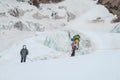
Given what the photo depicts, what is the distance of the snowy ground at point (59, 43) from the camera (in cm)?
987

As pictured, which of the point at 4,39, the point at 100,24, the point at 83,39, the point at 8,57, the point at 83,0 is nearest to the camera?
the point at 8,57

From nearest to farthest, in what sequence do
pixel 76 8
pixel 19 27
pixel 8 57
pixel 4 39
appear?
pixel 8 57
pixel 4 39
pixel 19 27
pixel 76 8

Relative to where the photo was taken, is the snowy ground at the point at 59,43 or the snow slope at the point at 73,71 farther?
the snowy ground at the point at 59,43

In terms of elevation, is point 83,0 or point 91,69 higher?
point 83,0

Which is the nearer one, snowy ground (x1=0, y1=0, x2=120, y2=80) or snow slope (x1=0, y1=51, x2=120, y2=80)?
snow slope (x1=0, y1=51, x2=120, y2=80)

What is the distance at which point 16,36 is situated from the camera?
26250 millimetres

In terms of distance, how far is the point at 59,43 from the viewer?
2241 centimetres

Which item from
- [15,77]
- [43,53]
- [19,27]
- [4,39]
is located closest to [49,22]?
[19,27]

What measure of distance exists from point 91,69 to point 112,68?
0.81 metres

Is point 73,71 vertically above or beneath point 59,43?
beneath

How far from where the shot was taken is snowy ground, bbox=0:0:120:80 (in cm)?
987

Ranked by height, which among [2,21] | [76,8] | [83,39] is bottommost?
[83,39]

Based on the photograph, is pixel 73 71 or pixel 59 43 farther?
pixel 59 43

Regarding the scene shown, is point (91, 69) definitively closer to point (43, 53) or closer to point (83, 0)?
point (43, 53)
